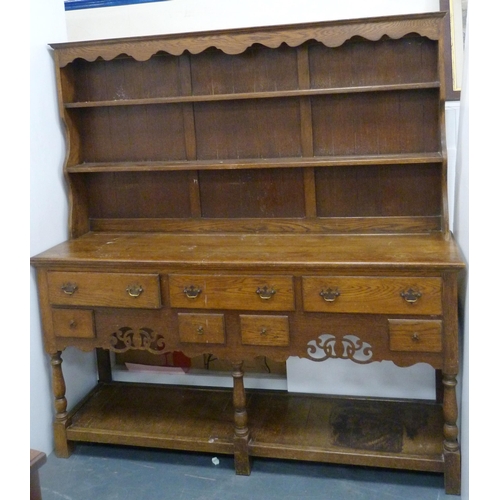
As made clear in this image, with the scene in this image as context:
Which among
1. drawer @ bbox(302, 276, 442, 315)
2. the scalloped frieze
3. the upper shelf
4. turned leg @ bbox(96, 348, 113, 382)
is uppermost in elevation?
the scalloped frieze

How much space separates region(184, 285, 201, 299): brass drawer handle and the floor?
0.75 metres

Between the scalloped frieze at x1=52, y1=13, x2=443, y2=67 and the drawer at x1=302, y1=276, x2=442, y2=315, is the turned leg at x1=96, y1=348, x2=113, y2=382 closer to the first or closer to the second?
the drawer at x1=302, y1=276, x2=442, y2=315

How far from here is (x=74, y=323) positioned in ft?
8.24

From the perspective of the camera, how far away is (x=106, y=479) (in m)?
2.51

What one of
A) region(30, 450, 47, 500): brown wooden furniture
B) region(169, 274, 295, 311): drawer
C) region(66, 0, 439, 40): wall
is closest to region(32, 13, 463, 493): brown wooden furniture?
region(169, 274, 295, 311): drawer

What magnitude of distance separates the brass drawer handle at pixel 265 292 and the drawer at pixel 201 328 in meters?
0.18

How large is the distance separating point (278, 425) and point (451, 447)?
71 cm

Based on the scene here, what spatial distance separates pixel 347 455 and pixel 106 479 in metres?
0.98

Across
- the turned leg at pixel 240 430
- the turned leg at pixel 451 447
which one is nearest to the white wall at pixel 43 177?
the turned leg at pixel 240 430

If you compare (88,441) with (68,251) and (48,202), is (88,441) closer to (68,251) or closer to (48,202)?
(68,251)

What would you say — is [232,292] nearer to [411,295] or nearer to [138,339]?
[138,339]

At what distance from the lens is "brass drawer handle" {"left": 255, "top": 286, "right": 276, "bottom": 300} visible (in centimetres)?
226

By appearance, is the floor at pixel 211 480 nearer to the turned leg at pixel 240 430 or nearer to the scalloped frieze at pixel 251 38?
the turned leg at pixel 240 430
